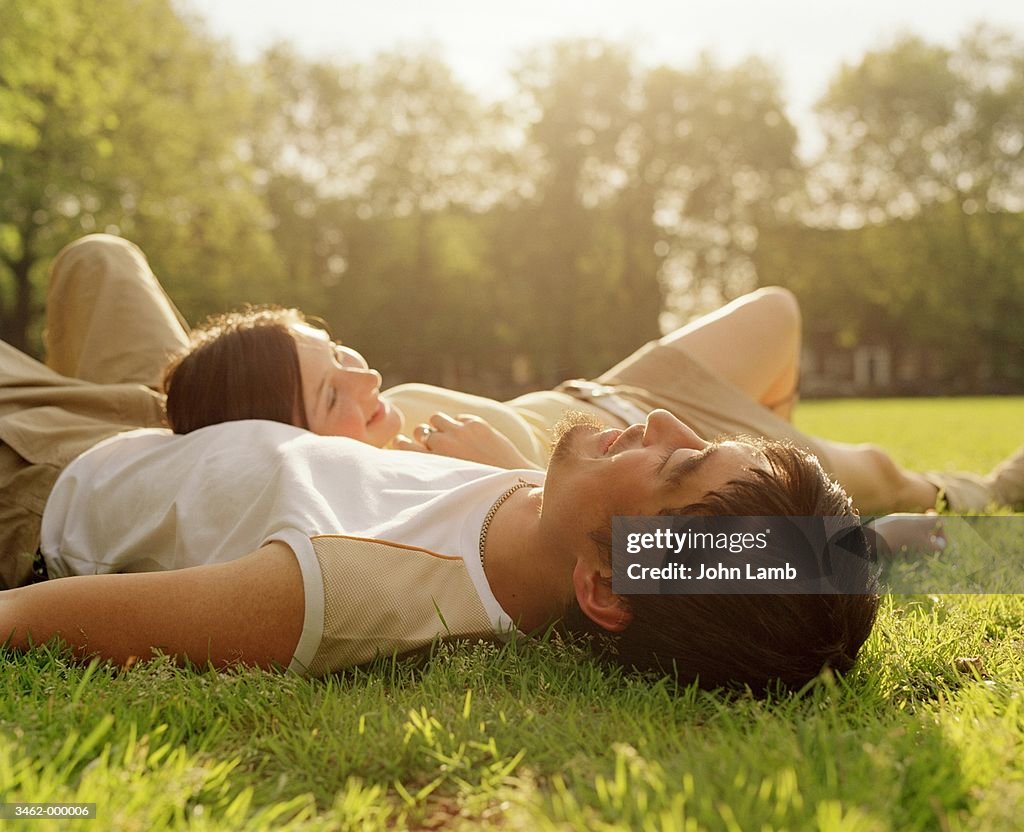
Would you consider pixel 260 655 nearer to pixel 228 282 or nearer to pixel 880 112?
pixel 228 282

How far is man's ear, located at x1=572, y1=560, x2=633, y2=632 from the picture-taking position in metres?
2.49

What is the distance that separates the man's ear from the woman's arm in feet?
2.38

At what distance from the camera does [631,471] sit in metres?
2.50

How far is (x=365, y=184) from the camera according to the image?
40250 mm

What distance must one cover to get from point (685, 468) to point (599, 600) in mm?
420

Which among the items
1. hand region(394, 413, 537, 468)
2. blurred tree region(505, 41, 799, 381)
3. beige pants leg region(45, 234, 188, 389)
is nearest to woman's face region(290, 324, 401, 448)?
hand region(394, 413, 537, 468)

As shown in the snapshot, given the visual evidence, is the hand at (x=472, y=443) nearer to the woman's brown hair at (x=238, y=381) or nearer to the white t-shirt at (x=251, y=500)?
the white t-shirt at (x=251, y=500)

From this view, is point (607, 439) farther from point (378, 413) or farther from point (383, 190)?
point (383, 190)

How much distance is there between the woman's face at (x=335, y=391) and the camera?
3.99 metres

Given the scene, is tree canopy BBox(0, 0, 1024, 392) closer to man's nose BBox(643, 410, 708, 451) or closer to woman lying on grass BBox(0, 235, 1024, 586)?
woman lying on grass BBox(0, 235, 1024, 586)

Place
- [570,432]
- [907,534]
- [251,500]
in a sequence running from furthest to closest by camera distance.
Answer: [907,534] → [251,500] → [570,432]

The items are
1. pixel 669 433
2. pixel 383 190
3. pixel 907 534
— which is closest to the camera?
pixel 669 433


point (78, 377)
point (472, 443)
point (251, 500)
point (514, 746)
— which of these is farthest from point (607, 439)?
Answer: point (78, 377)

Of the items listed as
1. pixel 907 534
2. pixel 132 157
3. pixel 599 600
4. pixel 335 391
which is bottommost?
pixel 907 534
